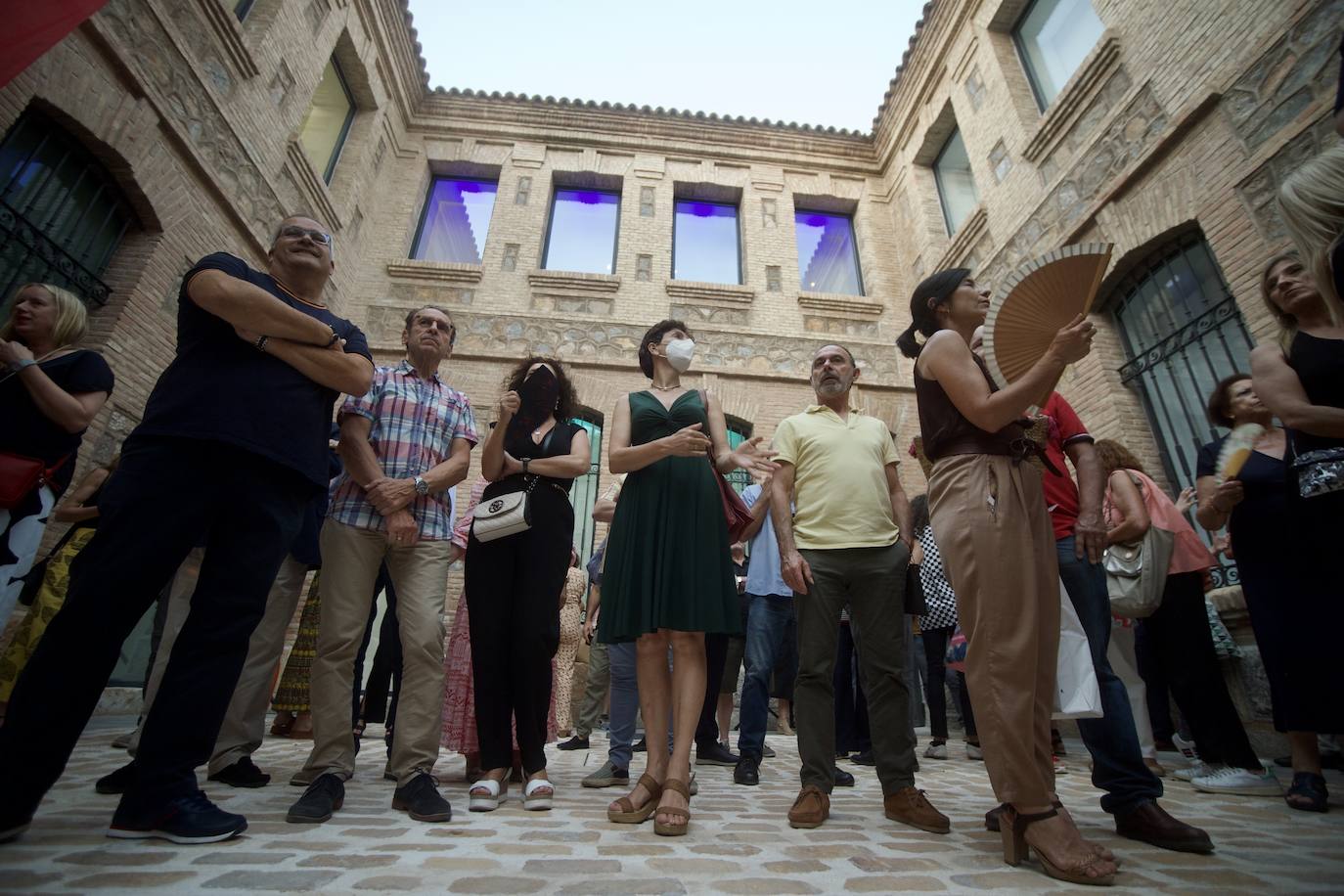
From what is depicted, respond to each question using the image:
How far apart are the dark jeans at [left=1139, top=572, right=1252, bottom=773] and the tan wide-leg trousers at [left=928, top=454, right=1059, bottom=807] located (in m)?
2.09

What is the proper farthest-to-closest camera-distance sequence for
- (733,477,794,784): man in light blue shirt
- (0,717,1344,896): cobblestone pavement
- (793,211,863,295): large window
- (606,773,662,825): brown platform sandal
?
(793,211,863,295): large window → (733,477,794,784): man in light blue shirt → (606,773,662,825): brown platform sandal → (0,717,1344,896): cobblestone pavement

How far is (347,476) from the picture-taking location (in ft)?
8.69

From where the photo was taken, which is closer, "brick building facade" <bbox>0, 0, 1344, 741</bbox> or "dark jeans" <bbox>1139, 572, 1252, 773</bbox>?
"dark jeans" <bbox>1139, 572, 1252, 773</bbox>

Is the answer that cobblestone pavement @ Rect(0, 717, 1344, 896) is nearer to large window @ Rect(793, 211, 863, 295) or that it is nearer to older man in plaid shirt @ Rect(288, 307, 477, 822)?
older man in plaid shirt @ Rect(288, 307, 477, 822)

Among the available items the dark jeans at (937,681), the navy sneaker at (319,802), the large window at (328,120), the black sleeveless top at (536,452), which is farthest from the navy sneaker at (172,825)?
the large window at (328,120)

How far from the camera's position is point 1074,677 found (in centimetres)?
200

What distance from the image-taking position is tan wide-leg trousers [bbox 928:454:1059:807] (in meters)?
1.81

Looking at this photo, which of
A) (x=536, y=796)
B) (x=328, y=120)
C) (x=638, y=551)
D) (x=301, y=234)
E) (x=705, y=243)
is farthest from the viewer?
(x=705, y=243)

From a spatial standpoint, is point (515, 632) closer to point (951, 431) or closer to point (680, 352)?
point (680, 352)

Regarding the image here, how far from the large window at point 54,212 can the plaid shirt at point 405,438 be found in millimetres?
4199

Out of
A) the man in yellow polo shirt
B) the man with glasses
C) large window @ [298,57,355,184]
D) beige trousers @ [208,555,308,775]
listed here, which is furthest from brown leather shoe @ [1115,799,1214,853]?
large window @ [298,57,355,184]

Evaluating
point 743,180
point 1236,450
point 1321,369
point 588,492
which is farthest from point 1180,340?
point 743,180

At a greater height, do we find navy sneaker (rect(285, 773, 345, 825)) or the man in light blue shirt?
the man in light blue shirt

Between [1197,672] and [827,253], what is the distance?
988 cm
